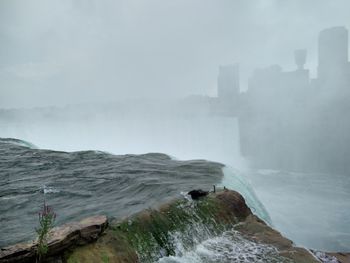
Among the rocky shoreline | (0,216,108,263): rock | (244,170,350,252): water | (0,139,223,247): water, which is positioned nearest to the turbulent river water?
(0,139,223,247): water

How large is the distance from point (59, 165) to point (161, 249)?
42.6ft

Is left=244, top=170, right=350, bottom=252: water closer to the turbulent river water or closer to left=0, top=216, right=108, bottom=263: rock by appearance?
the turbulent river water

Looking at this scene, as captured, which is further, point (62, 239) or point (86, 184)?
point (86, 184)

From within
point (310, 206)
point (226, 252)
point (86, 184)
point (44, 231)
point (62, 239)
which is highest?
point (44, 231)

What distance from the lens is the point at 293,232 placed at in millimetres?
36219

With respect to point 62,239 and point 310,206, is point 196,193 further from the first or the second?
point 310,206

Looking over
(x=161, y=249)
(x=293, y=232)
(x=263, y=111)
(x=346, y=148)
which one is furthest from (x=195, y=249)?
(x=263, y=111)

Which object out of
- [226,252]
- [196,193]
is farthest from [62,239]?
[196,193]

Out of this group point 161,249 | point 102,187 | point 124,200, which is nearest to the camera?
point 161,249

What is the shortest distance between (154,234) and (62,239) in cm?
297

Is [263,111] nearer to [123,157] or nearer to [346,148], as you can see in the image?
[346,148]

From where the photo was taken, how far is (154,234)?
10141 mm

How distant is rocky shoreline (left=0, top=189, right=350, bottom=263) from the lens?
8.08m

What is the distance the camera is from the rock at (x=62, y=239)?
7324 millimetres
